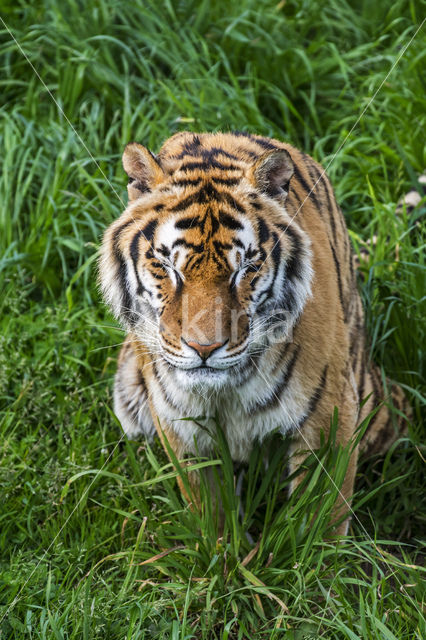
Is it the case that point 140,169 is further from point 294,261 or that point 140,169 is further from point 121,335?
point 121,335

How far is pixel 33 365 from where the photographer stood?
3689mm

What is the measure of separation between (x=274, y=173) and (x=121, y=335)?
1.34 meters

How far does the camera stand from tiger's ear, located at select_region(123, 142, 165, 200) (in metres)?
2.66

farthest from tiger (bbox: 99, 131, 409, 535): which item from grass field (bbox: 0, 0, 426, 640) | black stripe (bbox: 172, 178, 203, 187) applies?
grass field (bbox: 0, 0, 426, 640)

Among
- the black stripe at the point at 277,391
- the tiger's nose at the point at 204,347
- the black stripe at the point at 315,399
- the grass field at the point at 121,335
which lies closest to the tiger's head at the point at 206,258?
the tiger's nose at the point at 204,347

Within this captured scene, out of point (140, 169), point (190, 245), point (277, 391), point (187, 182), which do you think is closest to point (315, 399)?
point (277, 391)

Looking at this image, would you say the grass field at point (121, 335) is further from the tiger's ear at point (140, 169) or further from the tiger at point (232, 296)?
the tiger's ear at point (140, 169)

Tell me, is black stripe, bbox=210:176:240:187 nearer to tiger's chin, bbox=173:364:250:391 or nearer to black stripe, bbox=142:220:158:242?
black stripe, bbox=142:220:158:242

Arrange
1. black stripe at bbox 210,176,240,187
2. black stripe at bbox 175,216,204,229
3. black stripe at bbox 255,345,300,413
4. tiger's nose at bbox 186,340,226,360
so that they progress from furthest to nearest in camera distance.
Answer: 1. black stripe at bbox 255,345,300,413
2. black stripe at bbox 210,176,240,187
3. black stripe at bbox 175,216,204,229
4. tiger's nose at bbox 186,340,226,360

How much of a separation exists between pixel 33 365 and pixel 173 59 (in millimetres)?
2159

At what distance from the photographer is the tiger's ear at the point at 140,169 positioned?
8.71 feet

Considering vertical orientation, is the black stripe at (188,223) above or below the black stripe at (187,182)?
below

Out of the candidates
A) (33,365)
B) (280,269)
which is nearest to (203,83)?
(33,365)

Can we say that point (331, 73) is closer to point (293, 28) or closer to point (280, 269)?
point (293, 28)
